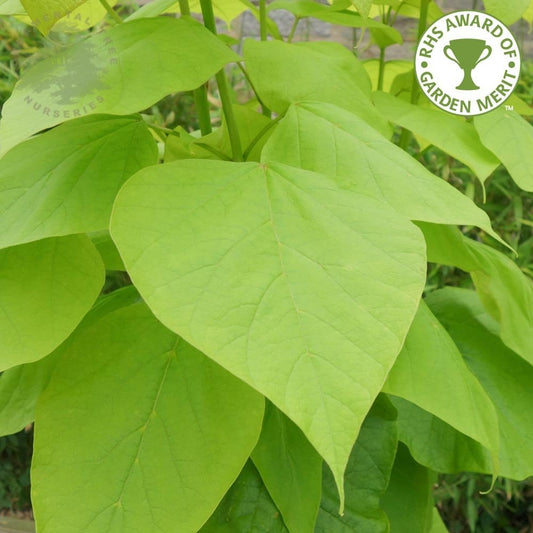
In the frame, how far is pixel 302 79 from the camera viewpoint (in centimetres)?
46

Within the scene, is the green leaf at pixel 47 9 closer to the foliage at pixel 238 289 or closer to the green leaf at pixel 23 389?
the foliage at pixel 238 289

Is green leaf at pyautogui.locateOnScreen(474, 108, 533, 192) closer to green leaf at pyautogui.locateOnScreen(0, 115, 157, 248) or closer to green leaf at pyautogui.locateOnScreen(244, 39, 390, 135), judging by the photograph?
green leaf at pyautogui.locateOnScreen(244, 39, 390, 135)

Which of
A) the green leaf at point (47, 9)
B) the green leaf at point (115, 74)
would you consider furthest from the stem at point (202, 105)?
the green leaf at point (47, 9)

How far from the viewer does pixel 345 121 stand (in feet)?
1.40

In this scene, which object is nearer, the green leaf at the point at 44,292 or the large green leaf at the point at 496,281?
the green leaf at the point at 44,292

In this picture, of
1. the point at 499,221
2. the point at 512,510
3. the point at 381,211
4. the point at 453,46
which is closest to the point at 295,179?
the point at 381,211

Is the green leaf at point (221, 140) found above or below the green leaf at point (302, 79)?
below

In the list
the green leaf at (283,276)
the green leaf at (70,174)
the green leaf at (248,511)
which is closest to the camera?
the green leaf at (283,276)

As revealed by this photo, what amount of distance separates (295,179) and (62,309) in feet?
0.53

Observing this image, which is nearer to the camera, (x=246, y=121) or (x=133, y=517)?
(x=133, y=517)

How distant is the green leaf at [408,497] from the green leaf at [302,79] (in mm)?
320

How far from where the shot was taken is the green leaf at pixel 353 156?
0.40 m

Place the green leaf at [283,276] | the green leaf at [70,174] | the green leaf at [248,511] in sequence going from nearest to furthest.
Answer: the green leaf at [283,276] < the green leaf at [70,174] < the green leaf at [248,511]

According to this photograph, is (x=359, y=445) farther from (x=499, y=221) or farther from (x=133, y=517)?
(x=499, y=221)
